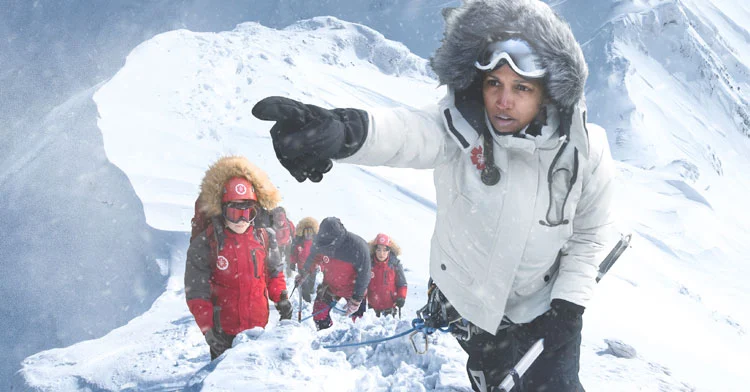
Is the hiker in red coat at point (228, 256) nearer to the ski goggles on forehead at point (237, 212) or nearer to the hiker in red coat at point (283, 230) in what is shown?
the ski goggles on forehead at point (237, 212)

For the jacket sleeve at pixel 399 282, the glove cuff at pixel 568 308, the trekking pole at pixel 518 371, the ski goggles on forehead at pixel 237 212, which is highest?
the ski goggles on forehead at pixel 237 212

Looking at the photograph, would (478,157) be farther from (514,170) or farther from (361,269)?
(361,269)

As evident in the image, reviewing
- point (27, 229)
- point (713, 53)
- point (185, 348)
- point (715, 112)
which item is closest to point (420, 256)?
point (185, 348)

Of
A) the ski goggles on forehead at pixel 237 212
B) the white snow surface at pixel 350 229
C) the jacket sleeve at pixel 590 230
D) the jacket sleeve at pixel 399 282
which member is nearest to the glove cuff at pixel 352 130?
the jacket sleeve at pixel 590 230

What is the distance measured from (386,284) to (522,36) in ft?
17.7

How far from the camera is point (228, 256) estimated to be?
11.4 feet

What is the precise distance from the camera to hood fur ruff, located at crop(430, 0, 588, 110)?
6.32 feet

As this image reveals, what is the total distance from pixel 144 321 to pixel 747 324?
2676 cm

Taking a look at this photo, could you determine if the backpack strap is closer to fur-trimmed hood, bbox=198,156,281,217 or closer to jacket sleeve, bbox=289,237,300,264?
fur-trimmed hood, bbox=198,156,281,217

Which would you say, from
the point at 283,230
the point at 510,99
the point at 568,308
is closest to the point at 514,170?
the point at 510,99

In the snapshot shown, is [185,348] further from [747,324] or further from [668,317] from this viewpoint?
[747,324]

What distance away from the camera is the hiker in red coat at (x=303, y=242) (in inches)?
316

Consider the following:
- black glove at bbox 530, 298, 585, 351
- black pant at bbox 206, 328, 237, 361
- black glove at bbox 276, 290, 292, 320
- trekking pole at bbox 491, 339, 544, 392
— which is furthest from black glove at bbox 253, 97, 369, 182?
black glove at bbox 276, 290, 292, 320

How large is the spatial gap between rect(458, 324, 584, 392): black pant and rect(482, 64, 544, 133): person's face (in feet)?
3.29
